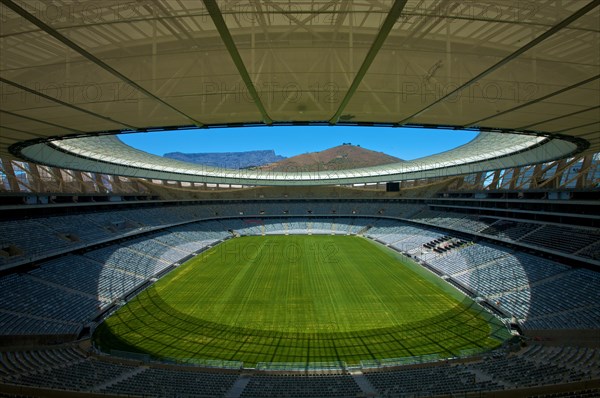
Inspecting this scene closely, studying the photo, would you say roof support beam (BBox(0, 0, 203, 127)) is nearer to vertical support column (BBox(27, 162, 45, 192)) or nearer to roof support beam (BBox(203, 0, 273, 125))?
roof support beam (BBox(203, 0, 273, 125))

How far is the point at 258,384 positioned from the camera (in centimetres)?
1193

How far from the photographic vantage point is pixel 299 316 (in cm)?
1966

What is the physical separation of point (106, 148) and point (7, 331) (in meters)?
14.5

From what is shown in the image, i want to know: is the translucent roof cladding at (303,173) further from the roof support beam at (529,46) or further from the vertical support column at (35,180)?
the roof support beam at (529,46)

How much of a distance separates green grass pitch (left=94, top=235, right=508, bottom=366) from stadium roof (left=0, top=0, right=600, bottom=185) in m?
11.3

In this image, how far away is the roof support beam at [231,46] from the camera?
3.78m

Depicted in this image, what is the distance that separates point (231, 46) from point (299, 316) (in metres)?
17.6

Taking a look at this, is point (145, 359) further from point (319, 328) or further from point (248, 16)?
point (248, 16)

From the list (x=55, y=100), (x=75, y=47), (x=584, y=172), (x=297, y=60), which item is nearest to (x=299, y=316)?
(x=55, y=100)

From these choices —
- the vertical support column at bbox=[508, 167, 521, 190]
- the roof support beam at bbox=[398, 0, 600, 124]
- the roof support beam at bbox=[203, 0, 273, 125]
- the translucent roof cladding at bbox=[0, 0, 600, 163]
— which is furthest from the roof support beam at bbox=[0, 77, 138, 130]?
the vertical support column at bbox=[508, 167, 521, 190]

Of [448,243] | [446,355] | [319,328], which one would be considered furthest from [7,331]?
[448,243]

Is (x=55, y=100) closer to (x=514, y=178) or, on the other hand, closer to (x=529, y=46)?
(x=529, y=46)

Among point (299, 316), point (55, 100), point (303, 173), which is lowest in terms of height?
point (299, 316)

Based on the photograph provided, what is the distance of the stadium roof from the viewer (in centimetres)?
391
